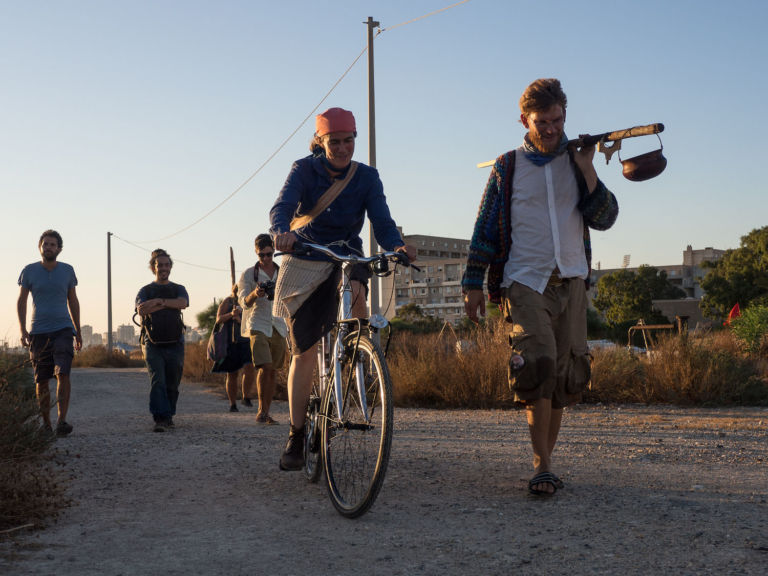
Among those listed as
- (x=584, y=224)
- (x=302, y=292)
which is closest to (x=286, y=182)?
(x=302, y=292)

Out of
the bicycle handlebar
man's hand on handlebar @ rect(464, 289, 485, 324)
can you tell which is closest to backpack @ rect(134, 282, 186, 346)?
the bicycle handlebar

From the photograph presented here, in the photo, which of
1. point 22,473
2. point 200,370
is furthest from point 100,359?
point 22,473

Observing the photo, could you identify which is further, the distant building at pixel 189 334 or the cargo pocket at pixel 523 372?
the distant building at pixel 189 334

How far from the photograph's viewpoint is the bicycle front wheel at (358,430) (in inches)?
152

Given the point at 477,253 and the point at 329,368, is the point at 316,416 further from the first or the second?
the point at 477,253

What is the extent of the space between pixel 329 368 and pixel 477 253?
3.26 ft

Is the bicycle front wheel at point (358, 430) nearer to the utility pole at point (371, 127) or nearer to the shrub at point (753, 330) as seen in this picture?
the utility pole at point (371, 127)

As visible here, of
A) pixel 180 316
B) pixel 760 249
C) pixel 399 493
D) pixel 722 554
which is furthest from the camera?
pixel 760 249

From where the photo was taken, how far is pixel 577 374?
4621 millimetres

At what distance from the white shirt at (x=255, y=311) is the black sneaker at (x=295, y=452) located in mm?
4505

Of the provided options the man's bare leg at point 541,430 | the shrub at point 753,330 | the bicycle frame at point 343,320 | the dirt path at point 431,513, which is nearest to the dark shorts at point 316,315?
the bicycle frame at point 343,320

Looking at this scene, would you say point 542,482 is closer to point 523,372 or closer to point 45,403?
point 523,372

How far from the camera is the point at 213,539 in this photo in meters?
3.79

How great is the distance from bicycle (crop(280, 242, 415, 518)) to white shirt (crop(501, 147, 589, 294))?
0.72m
